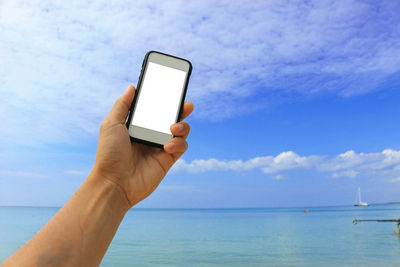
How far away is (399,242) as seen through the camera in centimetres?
2284

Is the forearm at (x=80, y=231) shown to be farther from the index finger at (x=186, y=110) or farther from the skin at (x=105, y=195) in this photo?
the index finger at (x=186, y=110)

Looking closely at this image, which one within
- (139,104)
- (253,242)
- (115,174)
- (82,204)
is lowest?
(82,204)

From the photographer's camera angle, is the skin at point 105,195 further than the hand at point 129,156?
No

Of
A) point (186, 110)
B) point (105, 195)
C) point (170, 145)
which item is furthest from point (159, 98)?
point (105, 195)

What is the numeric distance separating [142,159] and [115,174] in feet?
0.92

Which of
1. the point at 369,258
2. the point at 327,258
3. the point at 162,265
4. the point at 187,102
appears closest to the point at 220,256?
the point at 162,265

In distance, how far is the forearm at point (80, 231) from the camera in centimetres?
128

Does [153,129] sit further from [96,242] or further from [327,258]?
[327,258]

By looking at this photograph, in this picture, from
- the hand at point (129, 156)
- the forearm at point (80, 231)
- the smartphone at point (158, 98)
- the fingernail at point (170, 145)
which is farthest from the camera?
the smartphone at point (158, 98)

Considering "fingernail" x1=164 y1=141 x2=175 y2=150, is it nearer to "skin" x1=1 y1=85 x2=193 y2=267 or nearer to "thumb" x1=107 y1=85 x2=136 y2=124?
"skin" x1=1 y1=85 x2=193 y2=267

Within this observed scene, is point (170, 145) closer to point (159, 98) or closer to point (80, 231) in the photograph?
point (159, 98)

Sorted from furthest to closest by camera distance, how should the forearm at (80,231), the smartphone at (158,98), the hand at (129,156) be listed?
1. the smartphone at (158,98)
2. the hand at (129,156)
3. the forearm at (80,231)

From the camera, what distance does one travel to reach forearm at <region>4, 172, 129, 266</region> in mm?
1275

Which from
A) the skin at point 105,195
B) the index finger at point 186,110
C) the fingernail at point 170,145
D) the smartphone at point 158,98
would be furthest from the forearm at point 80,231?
the index finger at point 186,110
